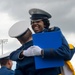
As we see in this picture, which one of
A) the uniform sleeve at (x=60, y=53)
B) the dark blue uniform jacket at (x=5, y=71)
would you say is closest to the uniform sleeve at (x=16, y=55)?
the uniform sleeve at (x=60, y=53)

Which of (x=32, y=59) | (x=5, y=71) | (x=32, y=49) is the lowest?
(x=5, y=71)

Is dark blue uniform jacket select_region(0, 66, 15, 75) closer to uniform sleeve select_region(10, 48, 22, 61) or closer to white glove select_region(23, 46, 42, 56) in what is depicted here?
uniform sleeve select_region(10, 48, 22, 61)

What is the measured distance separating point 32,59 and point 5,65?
2.57 meters

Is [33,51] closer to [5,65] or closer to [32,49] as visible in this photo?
[32,49]

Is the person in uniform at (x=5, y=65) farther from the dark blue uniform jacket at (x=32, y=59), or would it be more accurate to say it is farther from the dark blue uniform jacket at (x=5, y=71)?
the dark blue uniform jacket at (x=32, y=59)

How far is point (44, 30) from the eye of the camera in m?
3.93

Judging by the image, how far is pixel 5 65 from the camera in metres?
6.39

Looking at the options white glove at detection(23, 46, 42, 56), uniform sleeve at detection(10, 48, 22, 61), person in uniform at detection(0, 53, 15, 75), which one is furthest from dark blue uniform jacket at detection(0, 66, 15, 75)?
white glove at detection(23, 46, 42, 56)

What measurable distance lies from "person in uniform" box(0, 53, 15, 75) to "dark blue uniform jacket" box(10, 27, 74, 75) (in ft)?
6.78

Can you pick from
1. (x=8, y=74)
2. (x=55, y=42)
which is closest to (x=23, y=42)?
(x=55, y=42)

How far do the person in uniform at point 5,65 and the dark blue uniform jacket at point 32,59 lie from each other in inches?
81.3

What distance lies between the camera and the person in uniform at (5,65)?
6.13m

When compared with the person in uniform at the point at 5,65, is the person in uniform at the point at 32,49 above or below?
above

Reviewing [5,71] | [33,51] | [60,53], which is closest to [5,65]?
[5,71]
